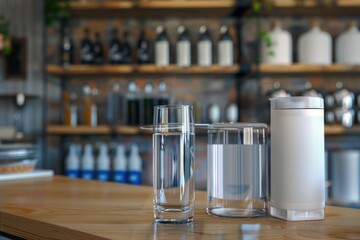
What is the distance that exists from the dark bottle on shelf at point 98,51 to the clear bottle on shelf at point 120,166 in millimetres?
589

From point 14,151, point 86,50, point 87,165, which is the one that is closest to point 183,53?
point 86,50

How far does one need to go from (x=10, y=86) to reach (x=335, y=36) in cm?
214

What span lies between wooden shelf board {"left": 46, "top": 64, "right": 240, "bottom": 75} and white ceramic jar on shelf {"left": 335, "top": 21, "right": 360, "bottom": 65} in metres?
0.62

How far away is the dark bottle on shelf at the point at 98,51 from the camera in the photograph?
3.00m

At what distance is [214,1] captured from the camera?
2.76 m

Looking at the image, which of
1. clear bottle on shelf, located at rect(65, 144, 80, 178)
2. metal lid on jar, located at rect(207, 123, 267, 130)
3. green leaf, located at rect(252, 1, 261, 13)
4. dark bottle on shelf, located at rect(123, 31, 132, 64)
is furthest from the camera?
dark bottle on shelf, located at rect(123, 31, 132, 64)

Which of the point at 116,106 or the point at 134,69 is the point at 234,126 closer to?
the point at 134,69

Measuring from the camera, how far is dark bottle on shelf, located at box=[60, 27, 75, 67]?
9.64 feet

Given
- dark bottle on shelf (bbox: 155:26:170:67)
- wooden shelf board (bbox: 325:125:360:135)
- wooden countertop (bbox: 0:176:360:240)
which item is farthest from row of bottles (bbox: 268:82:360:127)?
wooden countertop (bbox: 0:176:360:240)

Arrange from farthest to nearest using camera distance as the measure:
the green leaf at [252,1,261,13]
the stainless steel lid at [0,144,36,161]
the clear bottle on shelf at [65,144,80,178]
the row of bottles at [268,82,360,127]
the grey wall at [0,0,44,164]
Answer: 1. the grey wall at [0,0,44,164]
2. the clear bottle on shelf at [65,144,80,178]
3. the row of bottles at [268,82,360,127]
4. the green leaf at [252,1,261,13]
5. the stainless steel lid at [0,144,36,161]

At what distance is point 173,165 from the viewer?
728mm

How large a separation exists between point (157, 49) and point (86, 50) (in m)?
0.48

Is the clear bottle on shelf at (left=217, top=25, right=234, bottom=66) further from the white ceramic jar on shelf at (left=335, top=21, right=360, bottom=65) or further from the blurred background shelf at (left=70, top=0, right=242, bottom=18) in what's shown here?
the white ceramic jar on shelf at (left=335, top=21, right=360, bottom=65)

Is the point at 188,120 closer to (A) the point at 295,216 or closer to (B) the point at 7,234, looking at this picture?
(A) the point at 295,216
